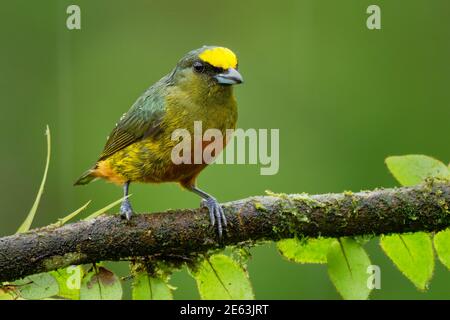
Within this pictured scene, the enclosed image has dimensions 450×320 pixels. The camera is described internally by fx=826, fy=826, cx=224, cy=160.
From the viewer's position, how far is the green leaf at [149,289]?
2895mm

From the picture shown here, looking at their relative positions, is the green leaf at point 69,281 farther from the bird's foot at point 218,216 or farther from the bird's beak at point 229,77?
the bird's beak at point 229,77

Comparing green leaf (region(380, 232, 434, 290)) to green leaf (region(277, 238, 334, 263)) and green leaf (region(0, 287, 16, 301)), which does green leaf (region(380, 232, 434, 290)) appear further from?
green leaf (region(0, 287, 16, 301))

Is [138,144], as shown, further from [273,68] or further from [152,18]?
[152,18]

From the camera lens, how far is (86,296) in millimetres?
2811

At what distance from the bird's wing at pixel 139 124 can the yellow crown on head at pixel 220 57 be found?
0.33 meters

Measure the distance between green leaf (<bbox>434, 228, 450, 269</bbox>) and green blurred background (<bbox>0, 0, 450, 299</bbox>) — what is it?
11.2 feet

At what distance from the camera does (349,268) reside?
2947 mm

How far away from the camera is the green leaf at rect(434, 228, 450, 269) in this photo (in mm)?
3008

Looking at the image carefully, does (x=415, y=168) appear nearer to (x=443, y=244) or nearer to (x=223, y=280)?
(x=443, y=244)

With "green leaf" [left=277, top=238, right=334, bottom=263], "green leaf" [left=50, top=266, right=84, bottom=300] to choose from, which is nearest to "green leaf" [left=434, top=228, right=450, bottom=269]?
"green leaf" [left=277, top=238, right=334, bottom=263]

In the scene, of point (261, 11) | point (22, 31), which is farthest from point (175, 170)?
point (22, 31)

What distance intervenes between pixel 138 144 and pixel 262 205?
1.15 m

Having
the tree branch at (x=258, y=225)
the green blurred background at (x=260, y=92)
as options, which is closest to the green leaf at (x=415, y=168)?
the tree branch at (x=258, y=225)

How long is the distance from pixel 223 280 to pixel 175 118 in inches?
53.5
